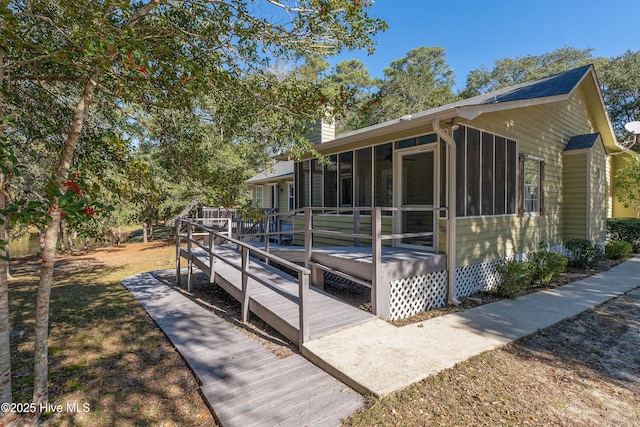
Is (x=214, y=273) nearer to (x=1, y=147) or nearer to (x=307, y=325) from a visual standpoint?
(x=307, y=325)

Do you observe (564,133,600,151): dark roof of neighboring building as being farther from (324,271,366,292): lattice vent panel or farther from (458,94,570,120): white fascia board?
(324,271,366,292): lattice vent panel

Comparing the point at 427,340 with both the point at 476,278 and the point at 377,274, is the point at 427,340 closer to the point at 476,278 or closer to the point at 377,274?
the point at 377,274

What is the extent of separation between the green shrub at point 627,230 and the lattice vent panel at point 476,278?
27.5 feet

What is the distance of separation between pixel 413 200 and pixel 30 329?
7.27 meters

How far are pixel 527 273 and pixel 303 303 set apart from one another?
16.1 ft

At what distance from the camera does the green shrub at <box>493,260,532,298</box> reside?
5.94 m

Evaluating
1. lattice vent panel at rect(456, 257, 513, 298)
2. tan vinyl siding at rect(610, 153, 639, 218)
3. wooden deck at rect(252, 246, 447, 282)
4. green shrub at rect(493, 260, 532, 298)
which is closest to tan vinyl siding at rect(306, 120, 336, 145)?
wooden deck at rect(252, 246, 447, 282)

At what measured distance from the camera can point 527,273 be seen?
6.21 meters

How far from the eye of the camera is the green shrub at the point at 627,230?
11.2 metres

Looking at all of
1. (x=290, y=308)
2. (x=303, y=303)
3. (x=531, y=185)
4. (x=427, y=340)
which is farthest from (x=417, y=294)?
(x=531, y=185)

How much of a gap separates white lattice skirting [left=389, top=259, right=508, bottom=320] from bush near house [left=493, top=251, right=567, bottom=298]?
0.27 m

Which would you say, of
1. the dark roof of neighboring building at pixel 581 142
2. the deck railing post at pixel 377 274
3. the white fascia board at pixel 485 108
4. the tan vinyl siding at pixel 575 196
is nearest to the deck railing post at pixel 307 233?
the deck railing post at pixel 377 274

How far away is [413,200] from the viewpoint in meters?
6.97

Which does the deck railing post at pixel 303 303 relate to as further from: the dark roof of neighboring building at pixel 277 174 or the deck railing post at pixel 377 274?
the dark roof of neighboring building at pixel 277 174
